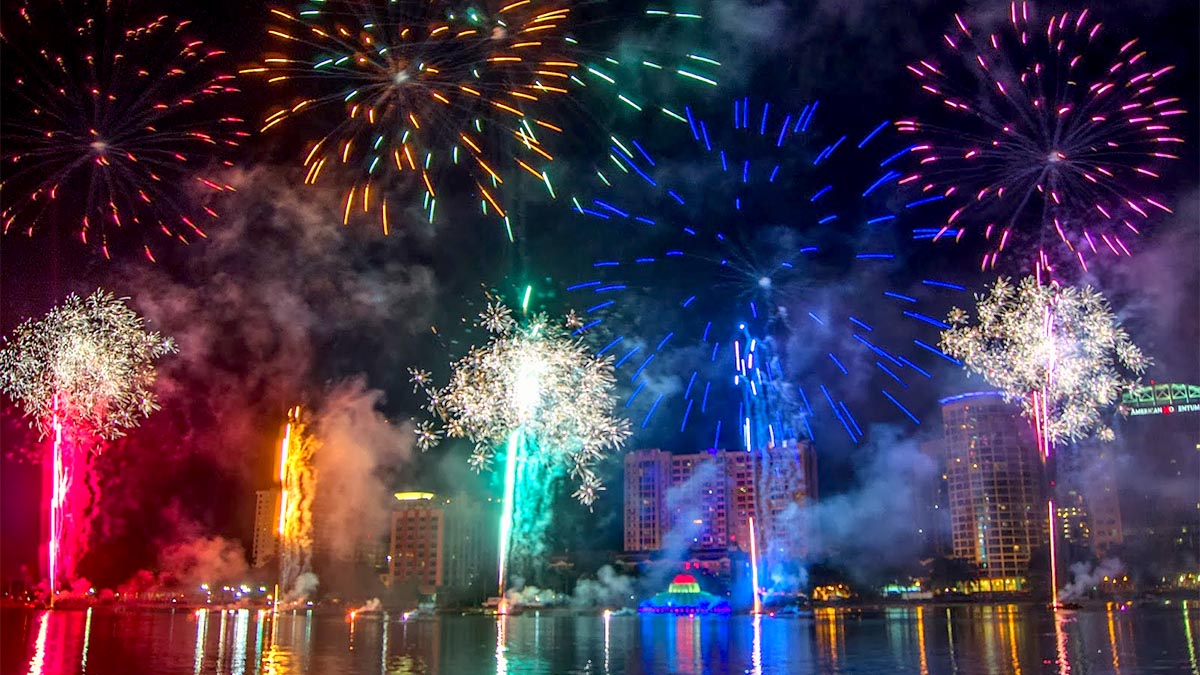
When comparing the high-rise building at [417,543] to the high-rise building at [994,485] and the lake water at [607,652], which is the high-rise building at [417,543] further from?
the high-rise building at [994,485]

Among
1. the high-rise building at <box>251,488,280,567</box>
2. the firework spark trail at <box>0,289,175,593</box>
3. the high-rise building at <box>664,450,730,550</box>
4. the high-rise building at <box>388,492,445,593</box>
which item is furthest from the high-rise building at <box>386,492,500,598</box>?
the firework spark trail at <box>0,289,175,593</box>

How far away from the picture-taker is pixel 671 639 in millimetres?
48656

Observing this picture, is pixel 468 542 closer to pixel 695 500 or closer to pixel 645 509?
pixel 645 509

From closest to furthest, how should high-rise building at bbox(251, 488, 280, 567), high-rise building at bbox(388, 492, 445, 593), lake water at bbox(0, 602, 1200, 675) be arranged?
lake water at bbox(0, 602, 1200, 675), high-rise building at bbox(251, 488, 280, 567), high-rise building at bbox(388, 492, 445, 593)

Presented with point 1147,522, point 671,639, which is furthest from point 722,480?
point 671,639

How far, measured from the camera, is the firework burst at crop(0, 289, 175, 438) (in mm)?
33656

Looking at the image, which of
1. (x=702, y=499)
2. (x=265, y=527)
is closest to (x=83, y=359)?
(x=265, y=527)

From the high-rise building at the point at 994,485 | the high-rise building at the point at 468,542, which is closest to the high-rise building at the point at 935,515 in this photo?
the high-rise building at the point at 994,485

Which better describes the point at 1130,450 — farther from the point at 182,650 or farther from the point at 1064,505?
the point at 182,650

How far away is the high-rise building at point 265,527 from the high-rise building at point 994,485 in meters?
76.5

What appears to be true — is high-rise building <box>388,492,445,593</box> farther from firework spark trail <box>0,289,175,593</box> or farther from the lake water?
firework spark trail <box>0,289,175,593</box>

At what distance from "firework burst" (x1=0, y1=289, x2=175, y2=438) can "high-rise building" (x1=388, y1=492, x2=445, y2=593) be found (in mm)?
77077

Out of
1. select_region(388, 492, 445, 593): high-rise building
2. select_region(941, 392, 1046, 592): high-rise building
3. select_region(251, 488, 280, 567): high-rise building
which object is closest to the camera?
select_region(251, 488, 280, 567): high-rise building

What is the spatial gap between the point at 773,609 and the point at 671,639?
186ft
